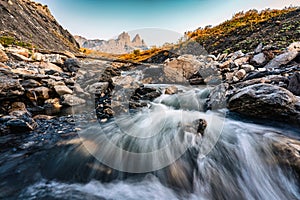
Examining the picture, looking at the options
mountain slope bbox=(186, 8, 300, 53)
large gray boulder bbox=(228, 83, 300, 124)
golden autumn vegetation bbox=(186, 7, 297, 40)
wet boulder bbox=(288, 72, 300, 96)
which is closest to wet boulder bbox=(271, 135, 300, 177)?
large gray boulder bbox=(228, 83, 300, 124)

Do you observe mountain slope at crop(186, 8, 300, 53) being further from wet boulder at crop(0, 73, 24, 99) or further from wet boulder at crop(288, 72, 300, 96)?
wet boulder at crop(0, 73, 24, 99)

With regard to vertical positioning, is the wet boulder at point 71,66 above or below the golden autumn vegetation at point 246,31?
below

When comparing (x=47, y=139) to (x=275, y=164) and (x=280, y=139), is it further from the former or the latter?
(x=280, y=139)

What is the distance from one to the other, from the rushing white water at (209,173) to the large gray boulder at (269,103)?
331 mm

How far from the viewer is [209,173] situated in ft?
7.24

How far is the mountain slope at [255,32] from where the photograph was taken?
1190 centimetres

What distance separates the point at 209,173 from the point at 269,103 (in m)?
1.94

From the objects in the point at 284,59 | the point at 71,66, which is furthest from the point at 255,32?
the point at 71,66

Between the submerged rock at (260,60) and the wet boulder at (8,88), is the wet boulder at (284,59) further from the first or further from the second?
the wet boulder at (8,88)

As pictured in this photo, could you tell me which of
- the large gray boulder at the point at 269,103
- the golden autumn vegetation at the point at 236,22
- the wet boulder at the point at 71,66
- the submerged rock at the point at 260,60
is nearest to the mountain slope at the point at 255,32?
the golden autumn vegetation at the point at 236,22

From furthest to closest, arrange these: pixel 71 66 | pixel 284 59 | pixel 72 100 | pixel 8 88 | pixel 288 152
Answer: pixel 71 66 < pixel 284 59 < pixel 72 100 < pixel 8 88 < pixel 288 152

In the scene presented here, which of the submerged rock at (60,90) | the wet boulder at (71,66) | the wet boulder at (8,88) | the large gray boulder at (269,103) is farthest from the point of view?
the wet boulder at (71,66)

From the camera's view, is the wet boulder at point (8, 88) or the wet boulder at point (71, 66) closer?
Result: the wet boulder at point (8, 88)

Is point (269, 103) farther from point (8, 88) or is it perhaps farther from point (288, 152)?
point (8, 88)
